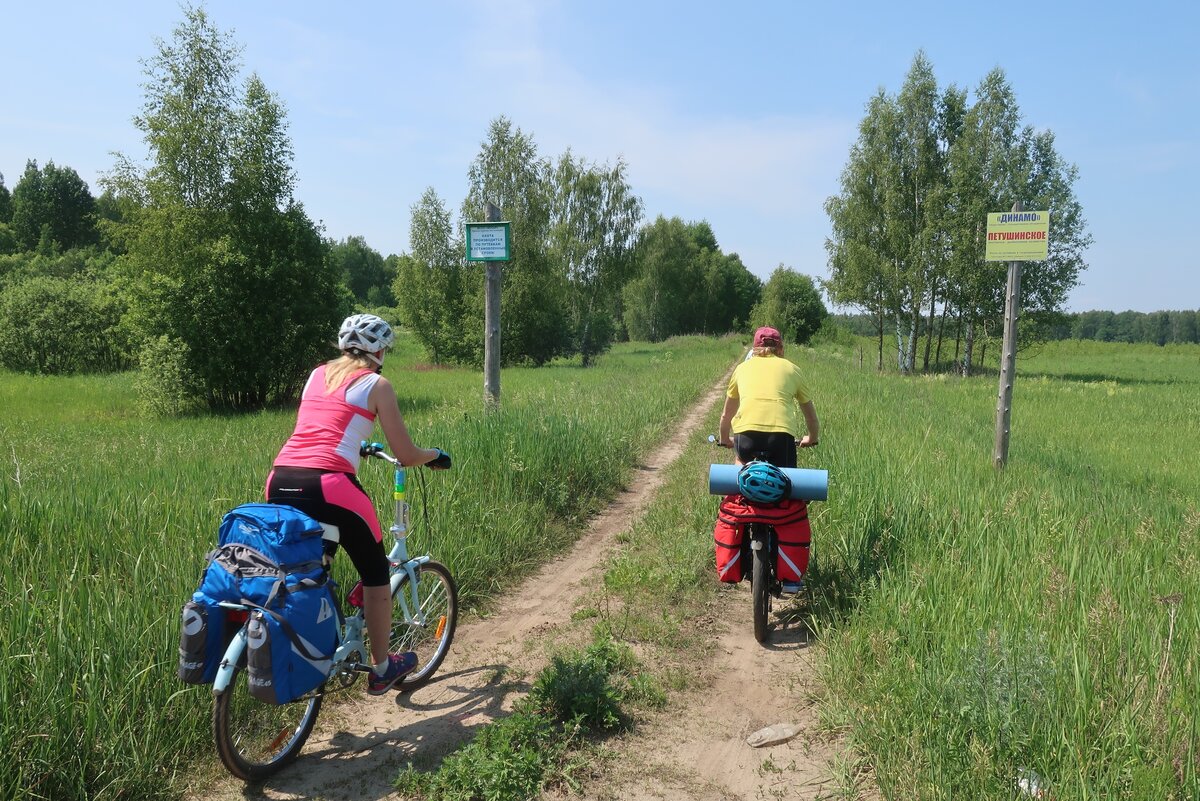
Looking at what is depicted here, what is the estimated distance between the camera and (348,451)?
3.03m

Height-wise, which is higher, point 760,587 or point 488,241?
point 488,241

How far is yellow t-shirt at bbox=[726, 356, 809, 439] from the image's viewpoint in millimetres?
4637

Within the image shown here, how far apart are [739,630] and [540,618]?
136 cm

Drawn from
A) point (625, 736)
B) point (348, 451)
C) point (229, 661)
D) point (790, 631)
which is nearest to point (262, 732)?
point (229, 661)

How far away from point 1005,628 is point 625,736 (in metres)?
1.81

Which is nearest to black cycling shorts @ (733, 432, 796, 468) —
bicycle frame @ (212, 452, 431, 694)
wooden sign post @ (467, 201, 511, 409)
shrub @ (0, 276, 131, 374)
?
bicycle frame @ (212, 452, 431, 694)

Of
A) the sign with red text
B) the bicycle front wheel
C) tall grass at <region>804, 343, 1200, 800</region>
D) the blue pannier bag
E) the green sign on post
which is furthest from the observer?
the green sign on post

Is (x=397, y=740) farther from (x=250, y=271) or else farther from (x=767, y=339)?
(x=250, y=271)

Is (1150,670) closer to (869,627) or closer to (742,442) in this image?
(869,627)

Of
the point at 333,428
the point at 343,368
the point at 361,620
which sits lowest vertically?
the point at 361,620

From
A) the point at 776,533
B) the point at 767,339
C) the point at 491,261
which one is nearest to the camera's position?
the point at 776,533

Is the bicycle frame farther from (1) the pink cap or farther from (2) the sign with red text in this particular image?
(2) the sign with red text

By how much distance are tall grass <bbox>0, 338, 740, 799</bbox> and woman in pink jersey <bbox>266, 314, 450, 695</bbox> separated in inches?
33.4

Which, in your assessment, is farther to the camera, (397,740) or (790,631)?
(790,631)
